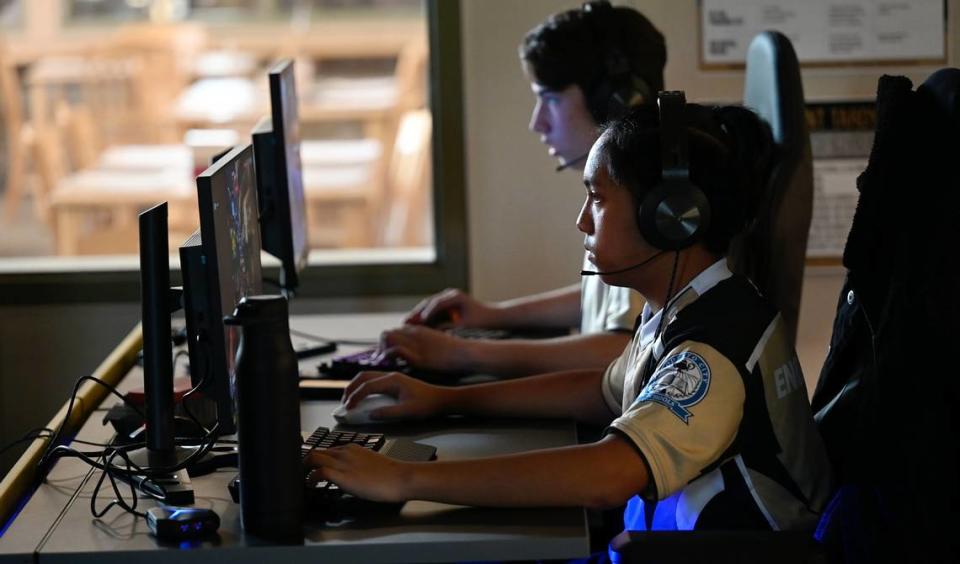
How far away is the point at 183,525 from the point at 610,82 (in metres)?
1.07

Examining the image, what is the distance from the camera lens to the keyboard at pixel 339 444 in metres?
1.21

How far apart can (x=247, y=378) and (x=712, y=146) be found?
594 mm

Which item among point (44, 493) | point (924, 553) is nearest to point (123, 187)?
point (44, 493)

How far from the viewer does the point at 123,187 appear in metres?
2.95

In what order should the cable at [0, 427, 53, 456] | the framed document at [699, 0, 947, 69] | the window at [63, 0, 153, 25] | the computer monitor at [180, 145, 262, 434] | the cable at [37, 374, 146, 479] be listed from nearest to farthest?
the computer monitor at [180, 145, 262, 434] → the cable at [37, 374, 146, 479] → the cable at [0, 427, 53, 456] → the framed document at [699, 0, 947, 69] → the window at [63, 0, 153, 25]

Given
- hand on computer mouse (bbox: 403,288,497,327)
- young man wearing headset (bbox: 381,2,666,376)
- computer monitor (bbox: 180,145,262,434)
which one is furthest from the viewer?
hand on computer mouse (bbox: 403,288,497,327)

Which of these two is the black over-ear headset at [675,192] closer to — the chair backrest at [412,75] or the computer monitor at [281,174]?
the computer monitor at [281,174]

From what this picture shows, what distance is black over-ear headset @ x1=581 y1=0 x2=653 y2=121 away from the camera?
1900mm

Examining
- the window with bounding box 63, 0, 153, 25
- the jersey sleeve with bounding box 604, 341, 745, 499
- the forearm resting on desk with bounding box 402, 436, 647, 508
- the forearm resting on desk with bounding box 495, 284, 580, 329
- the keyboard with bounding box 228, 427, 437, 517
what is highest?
the window with bounding box 63, 0, 153, 25

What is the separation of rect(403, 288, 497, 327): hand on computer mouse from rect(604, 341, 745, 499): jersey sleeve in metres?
0.95

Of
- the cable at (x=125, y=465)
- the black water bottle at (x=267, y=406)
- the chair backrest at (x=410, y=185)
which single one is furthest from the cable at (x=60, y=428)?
the chair backrest at (x=410, y=185)

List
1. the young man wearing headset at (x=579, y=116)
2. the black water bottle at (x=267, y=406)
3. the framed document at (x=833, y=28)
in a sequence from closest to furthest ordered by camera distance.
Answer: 1. the black water bottle at (x=267, y=406)
2. the young man wearing headset at (x=579, y=116)
3. the framed document at (x=833, y=28)

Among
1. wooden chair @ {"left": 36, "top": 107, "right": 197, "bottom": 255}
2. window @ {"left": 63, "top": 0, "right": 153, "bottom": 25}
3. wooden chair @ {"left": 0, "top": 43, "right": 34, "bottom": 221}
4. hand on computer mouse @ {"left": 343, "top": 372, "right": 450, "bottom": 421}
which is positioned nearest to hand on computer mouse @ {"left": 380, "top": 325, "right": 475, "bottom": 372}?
hand on computer mouse @ {"left": 343, "top": 372, "right": 450, "bottom": 421}

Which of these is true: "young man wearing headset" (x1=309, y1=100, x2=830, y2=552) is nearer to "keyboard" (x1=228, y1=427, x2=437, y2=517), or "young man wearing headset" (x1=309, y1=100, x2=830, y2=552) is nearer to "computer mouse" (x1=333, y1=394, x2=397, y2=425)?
"keyboard" (x1=228, y1=427, x2=437, y2=517)
